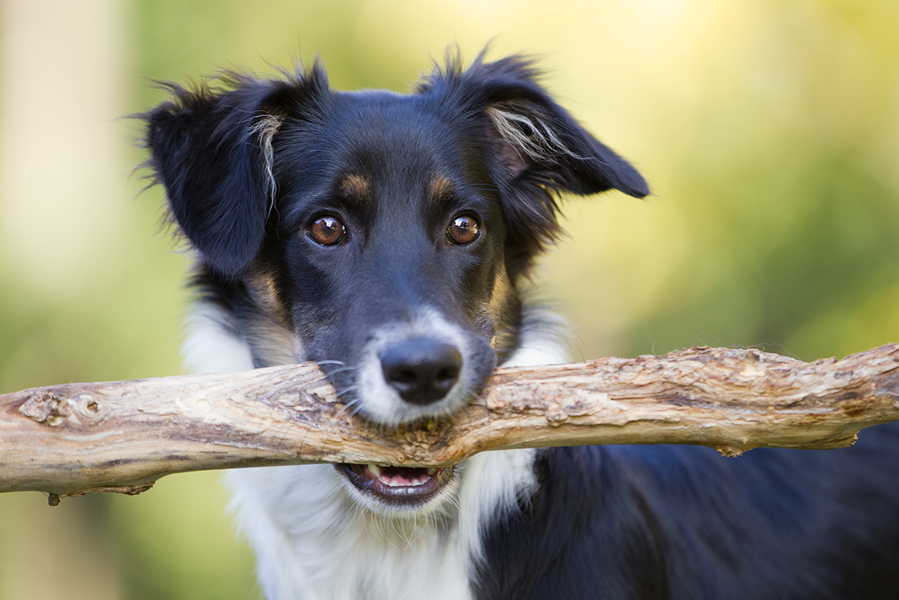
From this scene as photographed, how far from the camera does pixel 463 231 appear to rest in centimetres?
297

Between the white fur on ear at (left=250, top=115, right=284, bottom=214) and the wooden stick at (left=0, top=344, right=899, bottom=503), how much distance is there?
1.00 m

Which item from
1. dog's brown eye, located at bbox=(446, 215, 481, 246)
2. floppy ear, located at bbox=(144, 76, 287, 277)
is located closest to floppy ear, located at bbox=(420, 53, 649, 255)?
dog's brown eye, located at bbox=(446, 215, 481, 246)

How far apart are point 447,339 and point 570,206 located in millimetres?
5077

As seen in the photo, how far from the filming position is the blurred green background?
21.7ft

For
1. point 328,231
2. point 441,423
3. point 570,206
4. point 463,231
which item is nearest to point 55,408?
point 441,423

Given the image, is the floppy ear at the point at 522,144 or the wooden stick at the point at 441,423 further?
the floppy ear at the point at 522,144

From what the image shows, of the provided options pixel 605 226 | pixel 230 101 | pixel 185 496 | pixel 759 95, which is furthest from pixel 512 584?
pixel 759 95

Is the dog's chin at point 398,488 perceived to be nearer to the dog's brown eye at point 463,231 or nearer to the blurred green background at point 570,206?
the dog's brown eye at point 463,231

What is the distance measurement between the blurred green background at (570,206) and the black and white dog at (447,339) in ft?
12.6

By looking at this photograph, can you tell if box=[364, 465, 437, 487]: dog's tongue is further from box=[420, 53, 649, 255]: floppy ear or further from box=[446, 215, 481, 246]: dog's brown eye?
box=[420, 53, 649, 255]: floppy ear

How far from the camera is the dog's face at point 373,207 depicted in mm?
2508

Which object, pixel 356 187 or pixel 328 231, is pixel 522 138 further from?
pixel 328 231

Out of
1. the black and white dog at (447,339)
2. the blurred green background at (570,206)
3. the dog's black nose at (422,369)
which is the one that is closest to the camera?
the dog's black nose at (422,369)

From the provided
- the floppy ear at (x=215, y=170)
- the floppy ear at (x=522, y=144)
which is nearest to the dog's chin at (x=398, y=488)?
the floppy ear at (x=215, y=170)
